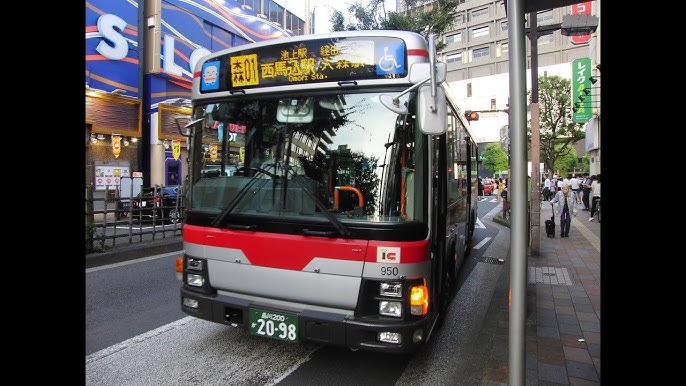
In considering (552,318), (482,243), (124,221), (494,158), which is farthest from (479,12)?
(552,318)

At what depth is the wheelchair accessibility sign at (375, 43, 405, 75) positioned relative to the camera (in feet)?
11.2

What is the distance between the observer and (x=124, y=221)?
9336mm

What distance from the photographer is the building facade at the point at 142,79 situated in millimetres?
18000

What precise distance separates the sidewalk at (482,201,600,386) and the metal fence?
6.67 metres

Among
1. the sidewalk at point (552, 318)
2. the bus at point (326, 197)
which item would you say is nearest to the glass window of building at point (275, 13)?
the sidewalk at point (552, 318)

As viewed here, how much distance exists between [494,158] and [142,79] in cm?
4818

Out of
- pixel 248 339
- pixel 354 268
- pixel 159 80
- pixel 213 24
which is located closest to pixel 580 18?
pixel 354 268

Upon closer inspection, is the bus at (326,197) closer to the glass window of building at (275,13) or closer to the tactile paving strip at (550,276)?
the tactile paving strip at (550,276)

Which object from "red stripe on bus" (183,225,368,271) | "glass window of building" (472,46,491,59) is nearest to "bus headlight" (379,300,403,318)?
"red stripe on bus" (183,225,368,271)

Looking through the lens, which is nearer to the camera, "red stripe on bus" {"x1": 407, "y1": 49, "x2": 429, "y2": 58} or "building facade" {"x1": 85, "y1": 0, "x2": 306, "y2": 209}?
"red stripe on bus" {"x1": 407, "y1": 49, "x2": 429, "y2": 58}

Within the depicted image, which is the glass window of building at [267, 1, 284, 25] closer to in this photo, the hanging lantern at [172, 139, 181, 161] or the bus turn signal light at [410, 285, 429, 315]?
the hanging lantern at [172, 139, 181, 161]

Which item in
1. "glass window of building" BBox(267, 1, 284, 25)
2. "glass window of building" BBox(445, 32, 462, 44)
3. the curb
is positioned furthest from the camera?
"glass window of building" BBox(445, 32, 462, 44)

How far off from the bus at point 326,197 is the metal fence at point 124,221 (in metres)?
4.72

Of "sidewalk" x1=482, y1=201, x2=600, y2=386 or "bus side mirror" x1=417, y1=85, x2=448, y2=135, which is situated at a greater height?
"bus side mirror" x1=417, y1=85, x2=448, y2=135
